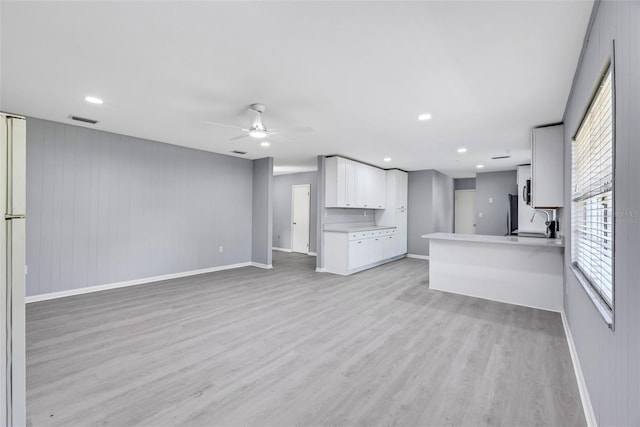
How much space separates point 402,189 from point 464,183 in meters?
3.18

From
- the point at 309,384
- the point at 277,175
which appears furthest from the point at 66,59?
the point at 277,175

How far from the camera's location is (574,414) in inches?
70.9

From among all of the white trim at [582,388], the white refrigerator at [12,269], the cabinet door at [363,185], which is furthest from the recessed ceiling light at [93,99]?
the white trim at [582,388]

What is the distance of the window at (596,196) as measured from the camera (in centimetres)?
155

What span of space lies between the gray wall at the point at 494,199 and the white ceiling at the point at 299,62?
13.8 ft

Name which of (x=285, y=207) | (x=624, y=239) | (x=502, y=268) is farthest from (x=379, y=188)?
(x=624, y=239)

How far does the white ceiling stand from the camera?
178 cm

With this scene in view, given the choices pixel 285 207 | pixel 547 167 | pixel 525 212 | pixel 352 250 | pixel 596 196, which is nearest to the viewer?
pixel 596 196

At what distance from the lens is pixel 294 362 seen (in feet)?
7.86

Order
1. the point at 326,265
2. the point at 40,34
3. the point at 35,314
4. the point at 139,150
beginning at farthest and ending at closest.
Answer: the point at 326,265 → the point at 139,150 → the point at 35,314 → the point at 40,34

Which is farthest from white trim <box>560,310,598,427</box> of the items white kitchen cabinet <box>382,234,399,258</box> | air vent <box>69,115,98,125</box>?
air vent <box>69,115,98,125</box>

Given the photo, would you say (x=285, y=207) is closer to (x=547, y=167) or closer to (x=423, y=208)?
(x=423, y=208)

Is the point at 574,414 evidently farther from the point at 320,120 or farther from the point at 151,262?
the point at 151,262

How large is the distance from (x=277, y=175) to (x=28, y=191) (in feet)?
20.4
